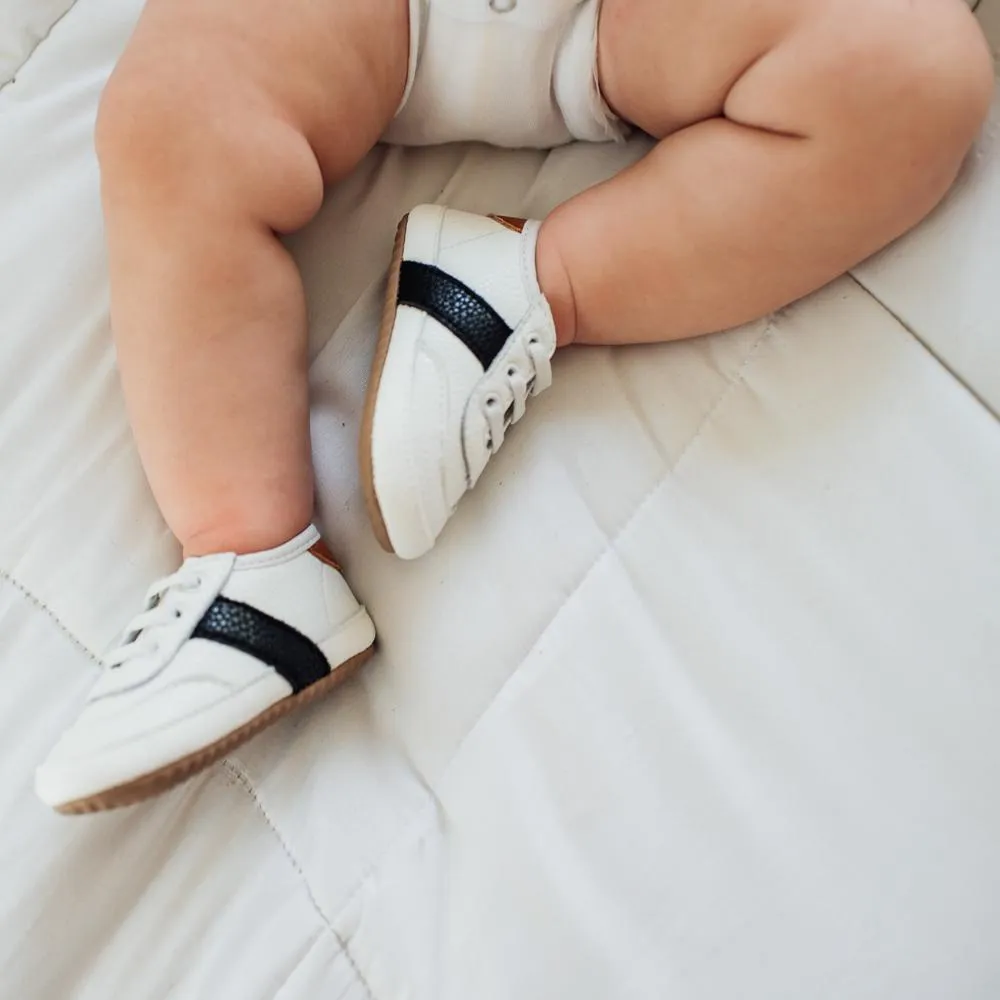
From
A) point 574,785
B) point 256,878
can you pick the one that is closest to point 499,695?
point 574,785

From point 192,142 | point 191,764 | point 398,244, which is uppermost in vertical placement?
point 192,142

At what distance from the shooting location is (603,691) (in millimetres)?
599

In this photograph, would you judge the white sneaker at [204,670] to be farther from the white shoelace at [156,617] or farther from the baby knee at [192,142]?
the baby knee at [192,142]

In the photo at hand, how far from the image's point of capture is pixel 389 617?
0.63 meters

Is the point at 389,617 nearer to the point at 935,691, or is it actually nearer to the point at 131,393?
the point at 131,393

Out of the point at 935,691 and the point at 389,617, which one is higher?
the point at 389,617

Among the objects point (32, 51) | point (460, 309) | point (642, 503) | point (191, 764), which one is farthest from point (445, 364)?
point (32, 51)

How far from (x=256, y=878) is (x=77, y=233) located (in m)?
0.46

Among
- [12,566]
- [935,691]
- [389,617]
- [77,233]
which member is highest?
[77,233]

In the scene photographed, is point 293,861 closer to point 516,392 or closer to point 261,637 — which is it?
point 261,637

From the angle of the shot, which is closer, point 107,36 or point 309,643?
point 309,643

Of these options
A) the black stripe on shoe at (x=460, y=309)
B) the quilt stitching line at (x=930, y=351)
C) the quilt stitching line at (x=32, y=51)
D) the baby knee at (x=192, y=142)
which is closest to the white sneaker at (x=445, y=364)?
the black stripe on shoe at (x=460, y=309)

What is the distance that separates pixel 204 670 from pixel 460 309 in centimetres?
27

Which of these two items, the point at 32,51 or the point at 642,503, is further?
the point at 32,51
